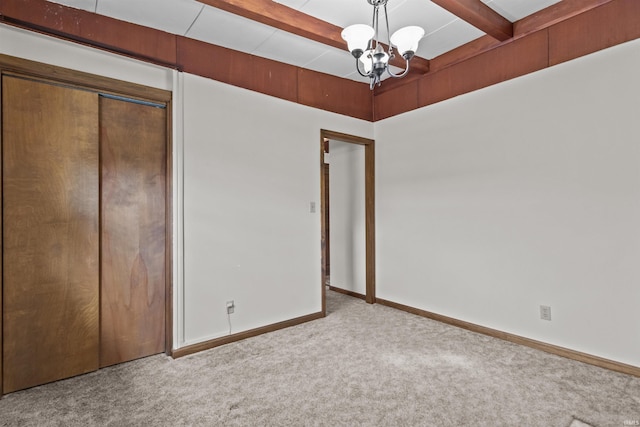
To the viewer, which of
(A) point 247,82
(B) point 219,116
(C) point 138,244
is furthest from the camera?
(A) point 247,82

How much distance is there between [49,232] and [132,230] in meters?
0.54

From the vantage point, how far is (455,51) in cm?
345

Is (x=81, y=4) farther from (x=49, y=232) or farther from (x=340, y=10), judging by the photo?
(x=340, y=10)

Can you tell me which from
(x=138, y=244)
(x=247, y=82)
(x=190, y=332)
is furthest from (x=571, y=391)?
(x=247, y=82)

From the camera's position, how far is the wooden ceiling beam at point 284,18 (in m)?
2.44

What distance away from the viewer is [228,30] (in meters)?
2.91

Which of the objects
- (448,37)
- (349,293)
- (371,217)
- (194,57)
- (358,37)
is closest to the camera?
(358,37)

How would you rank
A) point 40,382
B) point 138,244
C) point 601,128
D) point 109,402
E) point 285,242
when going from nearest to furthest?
point 109,402
point 40,382
point 601,128
point 138,244
point 285,242

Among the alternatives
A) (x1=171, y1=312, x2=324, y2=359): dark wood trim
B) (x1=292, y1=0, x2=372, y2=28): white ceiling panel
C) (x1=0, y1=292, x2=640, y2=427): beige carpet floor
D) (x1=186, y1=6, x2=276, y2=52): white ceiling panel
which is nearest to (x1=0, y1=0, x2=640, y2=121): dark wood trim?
(x1=186, y1=6, x2=276, y2=52): white ceiling panel

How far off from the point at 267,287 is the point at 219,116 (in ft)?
5.80

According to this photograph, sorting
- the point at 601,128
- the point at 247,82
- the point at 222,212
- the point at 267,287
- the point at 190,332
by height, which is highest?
the point at 247,82

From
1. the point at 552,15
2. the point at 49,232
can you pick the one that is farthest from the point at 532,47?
the point at 49,232

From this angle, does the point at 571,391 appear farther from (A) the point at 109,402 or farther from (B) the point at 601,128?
(A) the point at 109,402

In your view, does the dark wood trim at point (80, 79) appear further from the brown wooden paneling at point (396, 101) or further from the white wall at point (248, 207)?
the brown wooden paneling at point (396, 101)
